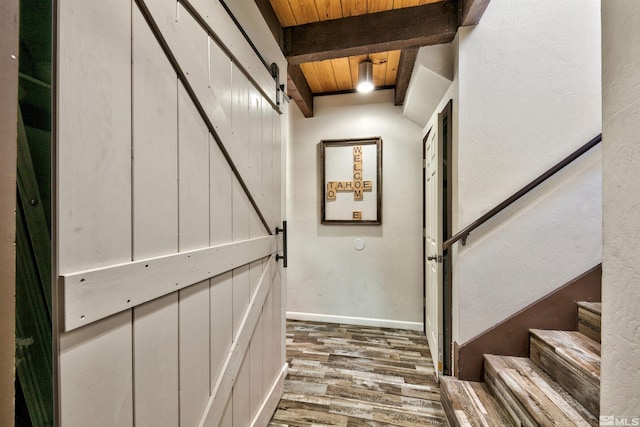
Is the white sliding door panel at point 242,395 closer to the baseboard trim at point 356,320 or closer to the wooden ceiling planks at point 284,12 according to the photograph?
the baseboard trim at point 356,320

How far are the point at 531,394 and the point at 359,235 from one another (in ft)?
6.04

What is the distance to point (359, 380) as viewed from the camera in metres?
1.92

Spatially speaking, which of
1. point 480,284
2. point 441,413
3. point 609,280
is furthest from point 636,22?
point 441,413

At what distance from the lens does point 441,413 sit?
1601mm

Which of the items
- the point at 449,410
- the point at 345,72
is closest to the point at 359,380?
the point at 449,410

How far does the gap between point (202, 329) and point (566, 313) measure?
1973 millimetres

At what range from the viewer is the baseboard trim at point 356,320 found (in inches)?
108

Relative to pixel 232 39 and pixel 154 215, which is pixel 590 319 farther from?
pixel 232 39

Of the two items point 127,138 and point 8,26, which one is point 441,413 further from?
point 8,26

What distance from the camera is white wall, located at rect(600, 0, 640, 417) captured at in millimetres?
527

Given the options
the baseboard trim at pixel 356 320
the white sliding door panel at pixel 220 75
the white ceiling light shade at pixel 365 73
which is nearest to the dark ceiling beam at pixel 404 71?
the white ceiling light shade at pixel 365 73

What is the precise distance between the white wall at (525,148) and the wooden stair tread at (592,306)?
14cm

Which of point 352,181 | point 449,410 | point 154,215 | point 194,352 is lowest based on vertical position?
point 449,410

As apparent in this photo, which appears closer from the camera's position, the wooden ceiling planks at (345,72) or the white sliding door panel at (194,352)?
the white sliding door panel at (194,352)
